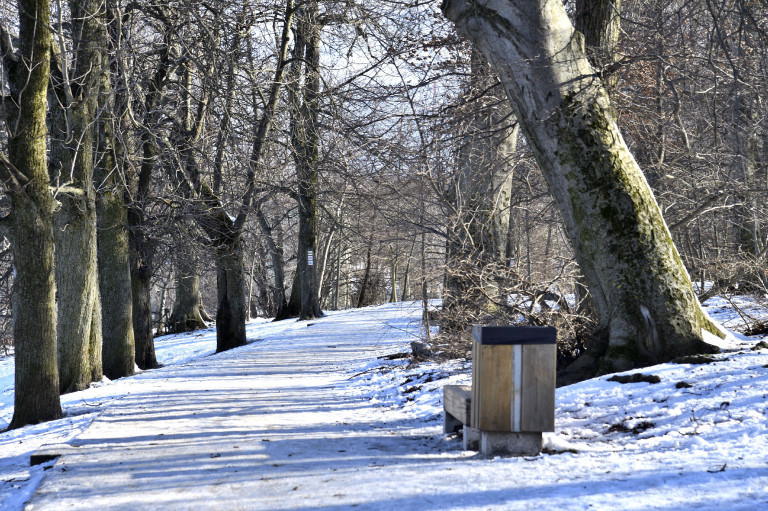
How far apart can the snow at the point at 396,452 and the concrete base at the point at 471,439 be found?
0.34 feet

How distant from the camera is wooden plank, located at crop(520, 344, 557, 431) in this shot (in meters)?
4.71

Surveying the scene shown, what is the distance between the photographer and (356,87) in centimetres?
1302

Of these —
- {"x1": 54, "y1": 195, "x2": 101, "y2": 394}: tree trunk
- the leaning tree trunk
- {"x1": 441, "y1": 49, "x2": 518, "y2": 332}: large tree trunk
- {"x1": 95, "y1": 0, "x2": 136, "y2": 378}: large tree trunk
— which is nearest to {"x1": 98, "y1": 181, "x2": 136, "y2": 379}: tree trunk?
{"x1": 95, "y1": 0, "x2": 136, "y2": 378}: large tree trunk

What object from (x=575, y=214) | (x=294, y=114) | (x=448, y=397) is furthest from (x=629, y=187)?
(x=294, y=114)

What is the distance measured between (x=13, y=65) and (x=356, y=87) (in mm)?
6099

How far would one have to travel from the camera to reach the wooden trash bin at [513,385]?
473 centimetres

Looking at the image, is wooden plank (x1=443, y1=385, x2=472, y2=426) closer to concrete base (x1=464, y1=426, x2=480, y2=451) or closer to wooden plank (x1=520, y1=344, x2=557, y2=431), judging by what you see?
concrete base (x1=464, y1=426, x2=480, y2=451)

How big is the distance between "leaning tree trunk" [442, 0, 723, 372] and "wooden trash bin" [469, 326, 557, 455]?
2090 millimetres

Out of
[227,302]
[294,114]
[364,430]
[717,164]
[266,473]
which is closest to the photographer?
[266,473]

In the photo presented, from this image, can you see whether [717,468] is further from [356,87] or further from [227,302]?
[227,302]

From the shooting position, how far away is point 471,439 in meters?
5.00

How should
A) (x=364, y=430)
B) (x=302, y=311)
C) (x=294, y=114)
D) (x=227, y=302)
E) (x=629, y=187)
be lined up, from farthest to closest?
(x=302, y=311), (x=227, y=302), (x=294, y=114), (x=629, y=187), (x=364, y=430)

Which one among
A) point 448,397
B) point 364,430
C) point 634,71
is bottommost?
point 364,430

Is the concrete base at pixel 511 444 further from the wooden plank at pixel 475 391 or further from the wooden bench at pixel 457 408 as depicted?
the wooden bench at pixel 457 408
